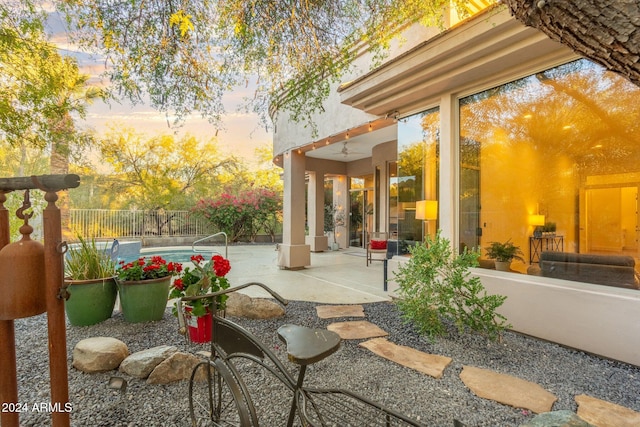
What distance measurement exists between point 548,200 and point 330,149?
17.6 ft

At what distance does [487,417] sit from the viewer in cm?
193

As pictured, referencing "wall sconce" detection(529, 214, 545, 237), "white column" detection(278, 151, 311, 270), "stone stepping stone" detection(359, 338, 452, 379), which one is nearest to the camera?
"stone stepping stone" detection(359, 338, 452, 379)

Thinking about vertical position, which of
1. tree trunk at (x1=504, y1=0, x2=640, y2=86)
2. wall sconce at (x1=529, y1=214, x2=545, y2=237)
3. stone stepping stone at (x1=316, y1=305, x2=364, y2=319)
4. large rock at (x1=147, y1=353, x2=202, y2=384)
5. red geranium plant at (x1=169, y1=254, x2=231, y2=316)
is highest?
tree trunk at (x1=504, y1=0, x2=640, y2=86)

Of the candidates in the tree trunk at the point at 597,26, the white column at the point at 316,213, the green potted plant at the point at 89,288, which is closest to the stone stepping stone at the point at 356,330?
the green potted plant at the point at 89,288

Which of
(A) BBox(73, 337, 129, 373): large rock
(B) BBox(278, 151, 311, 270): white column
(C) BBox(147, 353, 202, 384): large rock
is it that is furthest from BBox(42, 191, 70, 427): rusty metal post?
(B) BBox(278, 151, 311, 270): white column

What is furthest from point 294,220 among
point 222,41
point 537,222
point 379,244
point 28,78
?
point 28,78

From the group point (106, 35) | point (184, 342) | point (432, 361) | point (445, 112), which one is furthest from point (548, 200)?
point (106, 35)

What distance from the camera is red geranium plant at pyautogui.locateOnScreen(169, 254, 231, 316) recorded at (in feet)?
9.48

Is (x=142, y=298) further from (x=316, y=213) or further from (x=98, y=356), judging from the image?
(x=316, y=213)

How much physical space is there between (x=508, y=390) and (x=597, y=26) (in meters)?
2.30

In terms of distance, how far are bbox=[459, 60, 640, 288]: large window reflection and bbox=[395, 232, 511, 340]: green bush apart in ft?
3.10

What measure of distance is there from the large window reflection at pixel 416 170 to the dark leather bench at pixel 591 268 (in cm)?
141

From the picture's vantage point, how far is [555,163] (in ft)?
18.8

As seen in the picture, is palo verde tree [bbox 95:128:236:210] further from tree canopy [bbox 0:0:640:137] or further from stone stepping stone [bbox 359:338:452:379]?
stone stepping stone [bbox 359:338:452:379]
